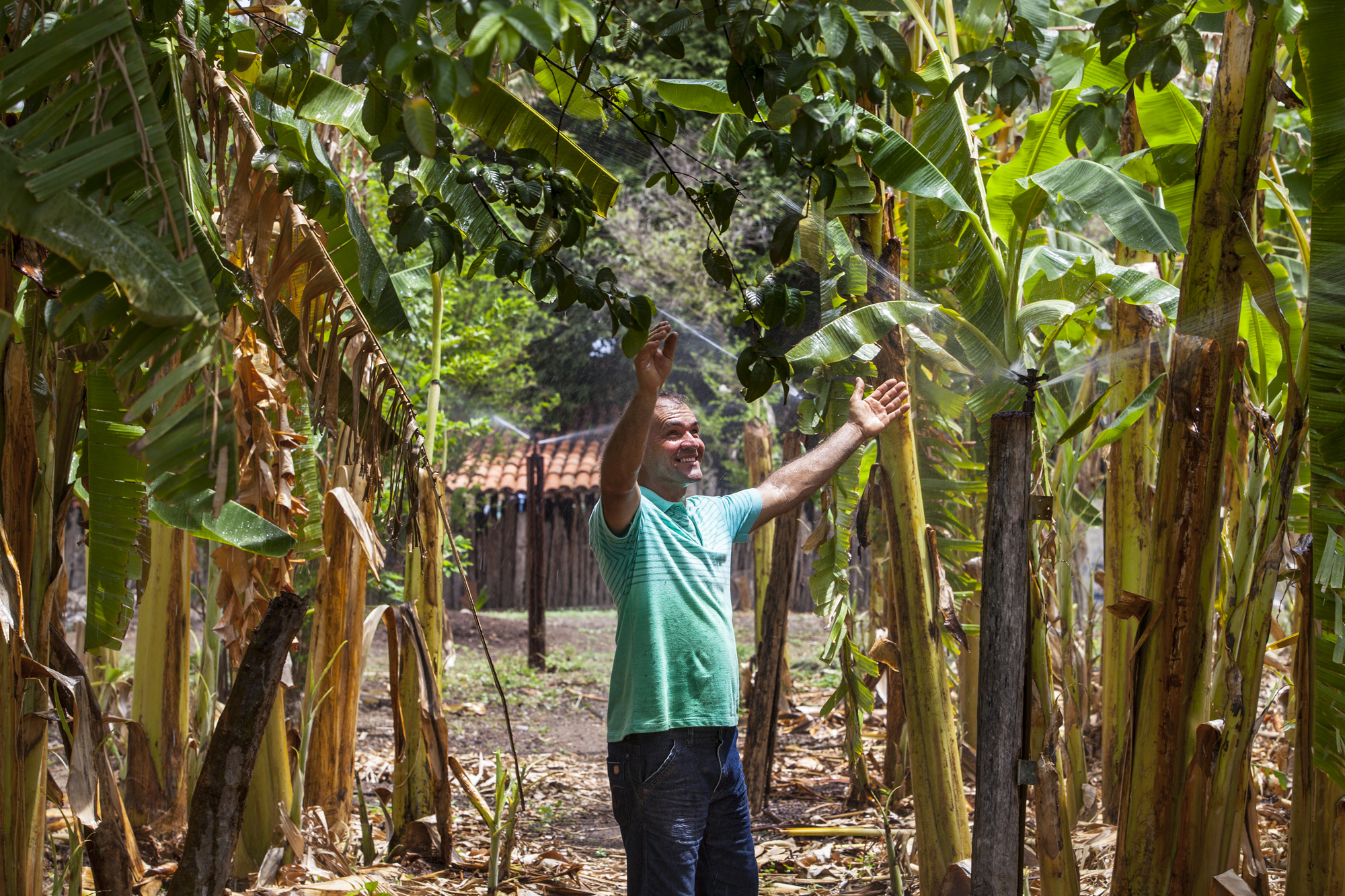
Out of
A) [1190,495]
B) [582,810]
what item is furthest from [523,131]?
[582,810]

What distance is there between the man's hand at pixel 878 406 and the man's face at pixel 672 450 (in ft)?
1.37

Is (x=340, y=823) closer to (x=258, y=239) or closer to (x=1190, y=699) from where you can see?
(x=258, y=239)

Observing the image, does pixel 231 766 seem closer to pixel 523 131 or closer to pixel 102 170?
pixel 102 170

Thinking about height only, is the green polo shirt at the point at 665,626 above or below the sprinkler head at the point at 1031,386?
below

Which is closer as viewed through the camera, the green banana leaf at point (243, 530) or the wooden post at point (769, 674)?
the green banana leaf at point (243, 530)

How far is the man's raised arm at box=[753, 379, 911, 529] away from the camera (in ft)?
8.17

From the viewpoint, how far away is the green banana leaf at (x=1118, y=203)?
2477 mm

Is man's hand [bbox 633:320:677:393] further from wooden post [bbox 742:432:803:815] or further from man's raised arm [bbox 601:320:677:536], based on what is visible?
wooden post [bbox 742:432:803:815]

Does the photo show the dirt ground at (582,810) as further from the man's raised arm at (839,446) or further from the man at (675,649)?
the man's raised arm at (839,446)

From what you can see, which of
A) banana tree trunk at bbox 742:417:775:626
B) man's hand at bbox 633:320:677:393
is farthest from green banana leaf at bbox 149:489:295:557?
banana tree trunk at bbox 742:417:775:626

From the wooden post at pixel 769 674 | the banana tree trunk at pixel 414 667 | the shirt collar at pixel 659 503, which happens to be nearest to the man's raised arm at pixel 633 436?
the shirt collar at pixel 659 503

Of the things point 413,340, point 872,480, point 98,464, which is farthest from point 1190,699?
point 413,340

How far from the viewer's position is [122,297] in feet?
A: 3.82

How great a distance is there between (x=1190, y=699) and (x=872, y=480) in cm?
105
